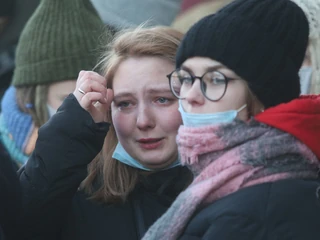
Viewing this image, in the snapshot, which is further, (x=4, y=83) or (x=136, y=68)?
(x=4, y=83)

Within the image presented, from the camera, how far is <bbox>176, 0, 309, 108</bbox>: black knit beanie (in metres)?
2.23

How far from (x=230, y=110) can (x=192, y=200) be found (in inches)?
11.6

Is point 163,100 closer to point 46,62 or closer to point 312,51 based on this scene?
point 312,51

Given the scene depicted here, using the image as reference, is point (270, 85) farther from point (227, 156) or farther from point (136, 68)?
point (136, 68)

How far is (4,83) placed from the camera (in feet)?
19.2

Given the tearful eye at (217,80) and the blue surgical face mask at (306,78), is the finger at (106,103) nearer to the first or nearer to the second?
the tearful eye at (217,80)

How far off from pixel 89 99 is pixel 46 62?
1.58 metres

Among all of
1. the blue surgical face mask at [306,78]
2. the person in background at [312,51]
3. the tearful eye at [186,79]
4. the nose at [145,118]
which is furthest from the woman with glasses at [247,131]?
the blue surgical face mask at [306,78]

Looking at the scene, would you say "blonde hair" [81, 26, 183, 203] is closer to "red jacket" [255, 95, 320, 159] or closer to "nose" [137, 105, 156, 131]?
"nose" [137, 105, 156, 131]

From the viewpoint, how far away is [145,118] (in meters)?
2.77

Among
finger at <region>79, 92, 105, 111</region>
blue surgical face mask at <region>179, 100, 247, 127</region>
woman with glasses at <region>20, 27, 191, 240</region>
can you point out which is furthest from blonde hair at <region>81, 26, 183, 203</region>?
blue surgical face mask at <region>179, 100, 247, 127</region>

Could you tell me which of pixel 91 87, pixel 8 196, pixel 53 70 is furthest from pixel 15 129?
pixel 8 196

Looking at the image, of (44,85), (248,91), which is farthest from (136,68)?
(44,85)

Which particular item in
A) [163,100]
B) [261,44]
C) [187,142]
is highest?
[261,44]
